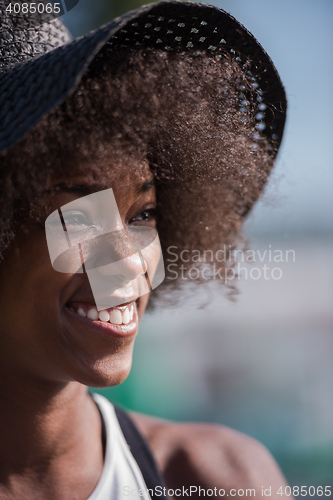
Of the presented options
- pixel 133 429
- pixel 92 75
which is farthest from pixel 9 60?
pixel 133 429

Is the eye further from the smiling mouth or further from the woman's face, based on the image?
the smiling mouth

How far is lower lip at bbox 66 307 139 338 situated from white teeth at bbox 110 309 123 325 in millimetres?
11

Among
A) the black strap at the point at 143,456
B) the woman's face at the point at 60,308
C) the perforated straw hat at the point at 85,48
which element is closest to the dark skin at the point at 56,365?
the woman's face at the point at 60,308

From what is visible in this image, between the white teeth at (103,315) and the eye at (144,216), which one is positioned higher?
the eye at (144,216)

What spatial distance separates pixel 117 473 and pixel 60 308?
69 cm

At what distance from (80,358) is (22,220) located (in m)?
0.40

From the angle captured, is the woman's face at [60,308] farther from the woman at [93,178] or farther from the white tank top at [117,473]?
the white tank top at [117,473]

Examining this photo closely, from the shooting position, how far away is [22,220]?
46.4 inches

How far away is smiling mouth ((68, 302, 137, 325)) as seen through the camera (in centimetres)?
122

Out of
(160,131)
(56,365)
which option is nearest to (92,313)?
(56,365)

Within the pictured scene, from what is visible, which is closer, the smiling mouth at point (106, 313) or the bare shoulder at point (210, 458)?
the smiling mouth at point (106, 313)

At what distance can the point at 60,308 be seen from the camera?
119 centimetres

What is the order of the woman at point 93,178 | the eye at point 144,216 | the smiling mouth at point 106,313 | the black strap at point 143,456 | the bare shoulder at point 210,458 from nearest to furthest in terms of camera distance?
the woman at point 93,178, the smiling mouth at point 106,313, the eye at point 144,216, the black strap at point 143,456, the bare shoulder at point 210,458

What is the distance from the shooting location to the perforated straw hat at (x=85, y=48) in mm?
961
